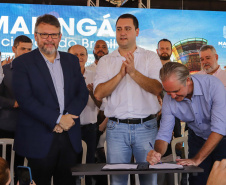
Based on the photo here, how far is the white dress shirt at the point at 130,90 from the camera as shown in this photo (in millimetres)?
2709

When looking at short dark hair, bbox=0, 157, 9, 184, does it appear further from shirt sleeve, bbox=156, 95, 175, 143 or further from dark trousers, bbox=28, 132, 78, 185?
shirt sleeve, bbox=156, 95, 175, 143

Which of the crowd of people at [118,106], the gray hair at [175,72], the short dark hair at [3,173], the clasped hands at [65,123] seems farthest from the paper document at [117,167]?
the short dark hair at [3,173]

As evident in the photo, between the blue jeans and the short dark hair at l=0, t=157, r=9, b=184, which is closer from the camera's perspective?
the short dark hair at l=0, t=157, r=9, b=184

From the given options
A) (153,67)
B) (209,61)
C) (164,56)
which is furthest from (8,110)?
(209,61)

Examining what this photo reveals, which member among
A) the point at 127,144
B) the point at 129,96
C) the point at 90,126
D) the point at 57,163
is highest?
the point at 129,96

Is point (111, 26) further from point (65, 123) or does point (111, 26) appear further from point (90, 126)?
point (65, 123)

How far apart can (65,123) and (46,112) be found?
0.48ft

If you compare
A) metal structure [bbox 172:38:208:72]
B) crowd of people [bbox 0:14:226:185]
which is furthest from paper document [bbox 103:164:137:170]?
metal structure [bbox 172:38:208:72]

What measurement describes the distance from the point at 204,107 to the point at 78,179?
1.03 metres

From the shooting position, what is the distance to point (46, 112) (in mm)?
2383

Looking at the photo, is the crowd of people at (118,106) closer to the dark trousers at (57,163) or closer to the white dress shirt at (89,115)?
the dark trousers at (57,163)

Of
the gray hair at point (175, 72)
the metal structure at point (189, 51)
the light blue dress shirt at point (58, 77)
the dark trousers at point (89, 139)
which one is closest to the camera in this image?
the gray hair at point (175, 72)

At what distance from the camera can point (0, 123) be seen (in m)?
3.26

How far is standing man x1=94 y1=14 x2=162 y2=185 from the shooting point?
2635 millimetres
